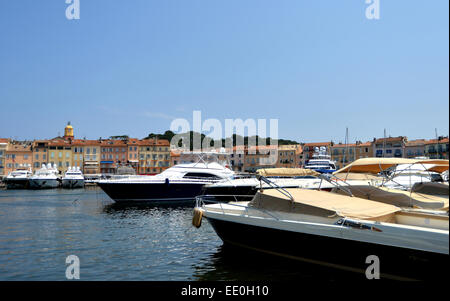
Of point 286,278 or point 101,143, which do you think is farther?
point 101,143

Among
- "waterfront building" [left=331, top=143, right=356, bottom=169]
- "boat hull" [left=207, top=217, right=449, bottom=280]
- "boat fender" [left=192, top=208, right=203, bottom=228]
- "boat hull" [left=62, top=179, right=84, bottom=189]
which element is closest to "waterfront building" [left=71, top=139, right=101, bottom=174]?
"boat hull" [left=62, top=179, right=84, bottom=189]

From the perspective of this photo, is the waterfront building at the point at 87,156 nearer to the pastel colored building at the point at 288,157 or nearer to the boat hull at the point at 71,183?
the boat hull at the point at 71,183

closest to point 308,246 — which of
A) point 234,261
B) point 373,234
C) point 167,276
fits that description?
point 373,234

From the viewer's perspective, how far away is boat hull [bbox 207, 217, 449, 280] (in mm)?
9242

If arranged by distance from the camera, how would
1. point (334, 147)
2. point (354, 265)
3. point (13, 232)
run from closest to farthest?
point (354, 265) → point (13, 232) → point (334, 147)

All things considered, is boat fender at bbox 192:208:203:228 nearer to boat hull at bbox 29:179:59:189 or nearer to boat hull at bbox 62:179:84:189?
boat hull at bbox 62:179:84:189

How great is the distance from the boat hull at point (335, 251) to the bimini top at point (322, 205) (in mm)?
718

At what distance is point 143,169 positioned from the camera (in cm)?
11038

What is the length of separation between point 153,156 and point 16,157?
107ft

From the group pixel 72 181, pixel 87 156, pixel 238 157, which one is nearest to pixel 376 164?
pixel 72 181

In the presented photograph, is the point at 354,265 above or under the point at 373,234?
under

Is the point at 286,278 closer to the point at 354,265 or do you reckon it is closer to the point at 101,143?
the point at 354,265

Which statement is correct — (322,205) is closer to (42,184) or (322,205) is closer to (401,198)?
(401,198)
